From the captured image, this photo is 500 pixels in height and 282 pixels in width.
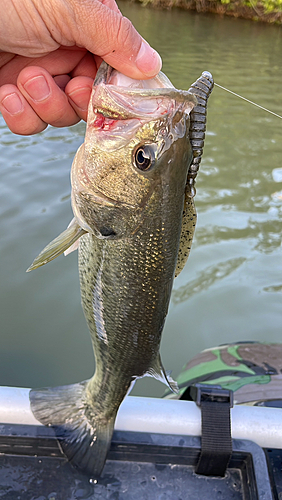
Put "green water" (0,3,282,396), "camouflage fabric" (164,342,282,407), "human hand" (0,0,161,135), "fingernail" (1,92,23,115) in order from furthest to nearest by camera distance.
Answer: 1. "green water" (0,3,282,396)
2. "camouflage fabric" (164,342,282,407)
3. "fingernail" (1,92,23,115)
4. "human hand" (0,0,161,135)

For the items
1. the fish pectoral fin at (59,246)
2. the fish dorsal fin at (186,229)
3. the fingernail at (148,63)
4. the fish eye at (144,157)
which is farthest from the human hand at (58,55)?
the fish pectoral fin at (59,246)

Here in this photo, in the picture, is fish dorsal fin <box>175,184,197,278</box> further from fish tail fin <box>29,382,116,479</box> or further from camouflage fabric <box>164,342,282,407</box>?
camouflage fabric <box>164,342,282,407</box>

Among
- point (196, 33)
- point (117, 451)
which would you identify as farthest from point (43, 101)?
point (196, 33)

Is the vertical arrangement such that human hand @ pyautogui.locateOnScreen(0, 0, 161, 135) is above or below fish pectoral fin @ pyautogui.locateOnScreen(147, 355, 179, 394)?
above

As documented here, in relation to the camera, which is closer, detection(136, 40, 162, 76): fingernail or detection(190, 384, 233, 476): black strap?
detection(136, 40, 162, 76): fingernail

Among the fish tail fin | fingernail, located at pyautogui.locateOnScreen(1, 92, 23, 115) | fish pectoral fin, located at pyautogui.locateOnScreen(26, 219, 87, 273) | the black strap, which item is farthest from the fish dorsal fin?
fingernail, located at pyautogui.locateOnScreen(1, 92, 23, 115)

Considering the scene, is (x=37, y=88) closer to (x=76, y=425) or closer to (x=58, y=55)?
(x=58, y=55)

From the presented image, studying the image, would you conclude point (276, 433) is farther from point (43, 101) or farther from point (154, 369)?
point (43, 101)

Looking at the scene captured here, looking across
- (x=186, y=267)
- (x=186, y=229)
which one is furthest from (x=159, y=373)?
(x=186, y=267)

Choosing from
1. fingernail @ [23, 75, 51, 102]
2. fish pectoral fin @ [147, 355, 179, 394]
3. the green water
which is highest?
fingernail @ [23, 75, 51, 102]
